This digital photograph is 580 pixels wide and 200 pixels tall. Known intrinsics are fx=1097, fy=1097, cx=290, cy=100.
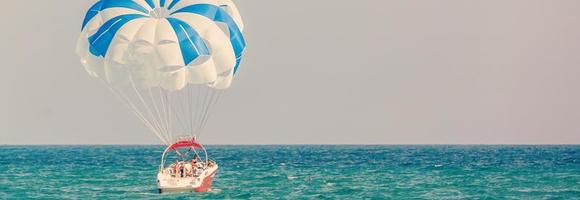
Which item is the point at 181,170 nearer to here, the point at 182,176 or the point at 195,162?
the point at 182,176

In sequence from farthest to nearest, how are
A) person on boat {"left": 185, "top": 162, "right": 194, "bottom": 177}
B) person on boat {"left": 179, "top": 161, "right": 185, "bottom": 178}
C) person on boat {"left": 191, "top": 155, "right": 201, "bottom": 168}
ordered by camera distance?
person on boat {"left": 191, "top": 155, "right": 201, "bottom": 168} → person on boat {"left": 185, "top": 162, "right": 194, "bottom": 177} → person on boat {"left": 179, "top": 161, "right": 185, "bottom": 178}

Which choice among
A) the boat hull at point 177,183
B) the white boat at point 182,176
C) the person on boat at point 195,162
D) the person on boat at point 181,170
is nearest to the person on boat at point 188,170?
the white boat at point 182,176

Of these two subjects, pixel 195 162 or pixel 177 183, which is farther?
pixel 195 162

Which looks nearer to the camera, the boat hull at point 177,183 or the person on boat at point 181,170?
the boat hull at point 177,183

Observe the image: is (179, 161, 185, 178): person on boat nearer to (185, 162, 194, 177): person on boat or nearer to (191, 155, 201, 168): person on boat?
(185, 162, 194, 177): person on boat

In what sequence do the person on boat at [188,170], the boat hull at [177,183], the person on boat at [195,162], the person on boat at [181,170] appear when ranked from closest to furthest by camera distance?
the boat hull at [177,183] → the person on boat at [181,170] → the person on boat at [188,170] → the person on boat at [195,162]

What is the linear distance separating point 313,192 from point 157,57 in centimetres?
1750

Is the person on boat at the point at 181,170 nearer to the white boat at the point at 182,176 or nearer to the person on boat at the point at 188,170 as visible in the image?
the white boat at the point at 182,176

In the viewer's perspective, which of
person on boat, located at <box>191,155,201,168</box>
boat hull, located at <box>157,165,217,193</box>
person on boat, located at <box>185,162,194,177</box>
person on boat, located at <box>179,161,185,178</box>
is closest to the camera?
boat hull, located at <box>157,165,217,193</box>

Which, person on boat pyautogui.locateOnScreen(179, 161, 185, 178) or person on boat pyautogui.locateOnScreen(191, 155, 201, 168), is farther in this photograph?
person on boat pyautogui.locateOnScreen(191, 155, 201, 168)

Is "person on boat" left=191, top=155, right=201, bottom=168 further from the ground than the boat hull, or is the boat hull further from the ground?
"person on boat" left=191, top=155, right=201, bottom=168

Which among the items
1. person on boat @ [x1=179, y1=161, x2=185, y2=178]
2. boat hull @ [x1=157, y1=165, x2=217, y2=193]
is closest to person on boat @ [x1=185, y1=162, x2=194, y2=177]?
person on boat @ [x1=179, y1=161, x2=185, y2=178]

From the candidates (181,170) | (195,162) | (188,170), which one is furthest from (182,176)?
(195,162)

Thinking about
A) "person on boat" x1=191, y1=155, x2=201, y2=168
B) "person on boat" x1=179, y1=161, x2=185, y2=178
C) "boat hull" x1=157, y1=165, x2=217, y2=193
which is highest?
"person on boat" x1=191, y1=155, x2=201, y2=168
